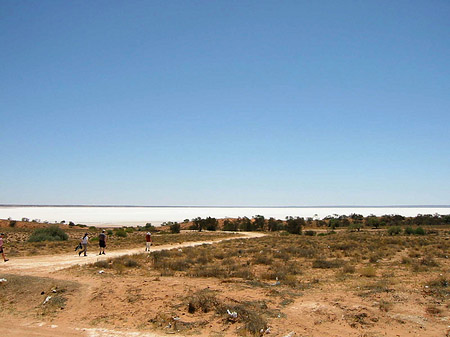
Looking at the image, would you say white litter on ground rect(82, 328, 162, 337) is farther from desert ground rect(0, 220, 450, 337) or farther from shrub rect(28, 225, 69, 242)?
shrub rect(28, 225, 69, 242)

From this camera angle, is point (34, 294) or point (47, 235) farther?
point (47, 235)

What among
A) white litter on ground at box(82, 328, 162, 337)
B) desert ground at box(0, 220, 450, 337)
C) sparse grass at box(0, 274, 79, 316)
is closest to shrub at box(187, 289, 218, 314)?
desert ground at box(0, 220, 450, 337)

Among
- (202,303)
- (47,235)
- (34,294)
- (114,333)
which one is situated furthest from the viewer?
(47,235)

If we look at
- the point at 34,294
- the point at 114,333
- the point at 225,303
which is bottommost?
the point at 114,333

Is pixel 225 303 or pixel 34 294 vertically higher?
pixel 225 303

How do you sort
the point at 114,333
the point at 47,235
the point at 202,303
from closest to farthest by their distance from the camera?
the point at 114,333
the point at 202,303
the point at 47,235

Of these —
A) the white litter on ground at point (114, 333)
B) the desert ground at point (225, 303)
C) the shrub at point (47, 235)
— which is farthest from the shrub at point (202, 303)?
the shrub at point (47, 235)

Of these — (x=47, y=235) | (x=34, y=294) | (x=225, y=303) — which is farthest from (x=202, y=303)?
(x=47, y=235)

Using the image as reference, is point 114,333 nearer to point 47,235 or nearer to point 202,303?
point 202,303

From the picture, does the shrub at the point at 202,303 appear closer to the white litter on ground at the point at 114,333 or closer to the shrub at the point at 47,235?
the white litter on ground at the point at 114,333

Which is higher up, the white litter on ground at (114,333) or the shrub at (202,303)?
the shrub at (202,303)

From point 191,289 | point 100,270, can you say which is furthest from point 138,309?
point 100,270

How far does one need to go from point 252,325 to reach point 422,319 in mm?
4717

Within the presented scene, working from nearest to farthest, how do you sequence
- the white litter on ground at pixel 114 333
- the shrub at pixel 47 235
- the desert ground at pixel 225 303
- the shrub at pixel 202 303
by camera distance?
the white litter on ground at pixel 114 333, the desert ground at pixel 225 303, the shrub at pixel 202 303, the shrub at pixel 47 235
